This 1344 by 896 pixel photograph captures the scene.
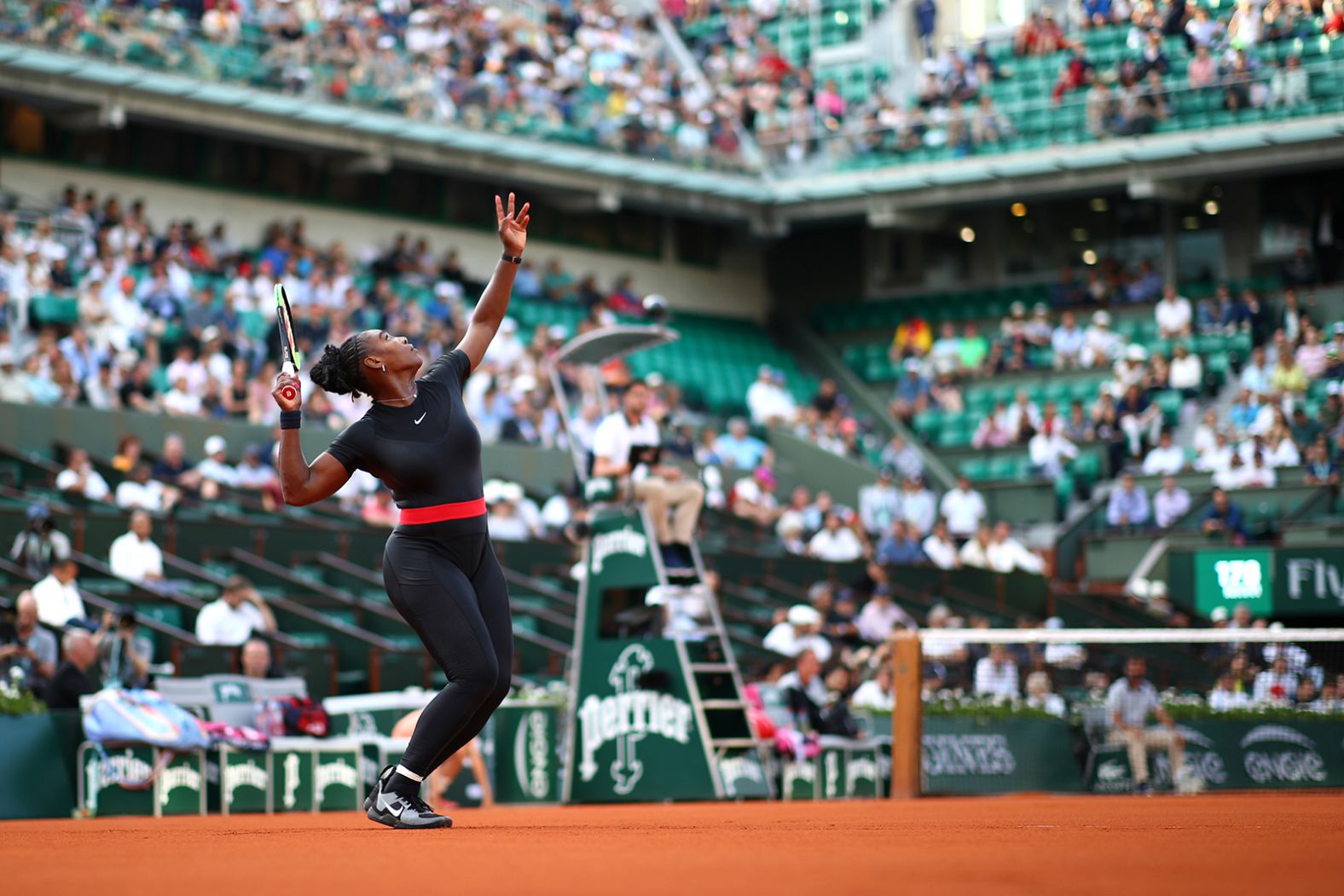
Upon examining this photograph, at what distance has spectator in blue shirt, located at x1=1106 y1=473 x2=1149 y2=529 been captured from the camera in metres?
26.9

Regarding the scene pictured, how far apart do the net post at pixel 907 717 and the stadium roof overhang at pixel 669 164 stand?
14124mm

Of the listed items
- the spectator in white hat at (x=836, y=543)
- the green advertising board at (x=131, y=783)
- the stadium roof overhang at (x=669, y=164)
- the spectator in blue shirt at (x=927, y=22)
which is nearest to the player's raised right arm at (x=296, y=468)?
the green advertising board at (x=131, y=783)

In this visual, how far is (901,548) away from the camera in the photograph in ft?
85.1

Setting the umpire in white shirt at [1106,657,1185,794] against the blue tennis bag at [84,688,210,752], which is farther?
the umpire in white shirt at [1106,657,1185,794]

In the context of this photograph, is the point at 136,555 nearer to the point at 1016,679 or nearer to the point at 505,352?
the point at 1016,679

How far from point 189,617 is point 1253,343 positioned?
18.4m

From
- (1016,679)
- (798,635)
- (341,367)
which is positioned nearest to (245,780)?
(341,367)

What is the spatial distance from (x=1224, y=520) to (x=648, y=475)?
13212mm

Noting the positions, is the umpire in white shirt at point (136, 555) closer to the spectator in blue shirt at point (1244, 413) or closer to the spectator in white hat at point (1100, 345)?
the spectator in blue shirt at point (1244, 413)

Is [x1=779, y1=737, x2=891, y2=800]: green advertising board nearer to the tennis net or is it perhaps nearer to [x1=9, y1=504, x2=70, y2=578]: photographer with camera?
the tennis net

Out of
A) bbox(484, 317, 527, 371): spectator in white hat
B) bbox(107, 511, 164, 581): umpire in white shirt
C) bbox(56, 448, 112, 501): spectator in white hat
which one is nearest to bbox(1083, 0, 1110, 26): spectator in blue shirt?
bbox(484, 317, 527, 371): spectator in white hat

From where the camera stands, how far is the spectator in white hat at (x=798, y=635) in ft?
66.7

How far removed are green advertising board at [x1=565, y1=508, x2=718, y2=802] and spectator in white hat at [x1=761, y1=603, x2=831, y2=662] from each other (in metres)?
5.83

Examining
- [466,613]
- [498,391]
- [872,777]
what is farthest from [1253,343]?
[466,613]
